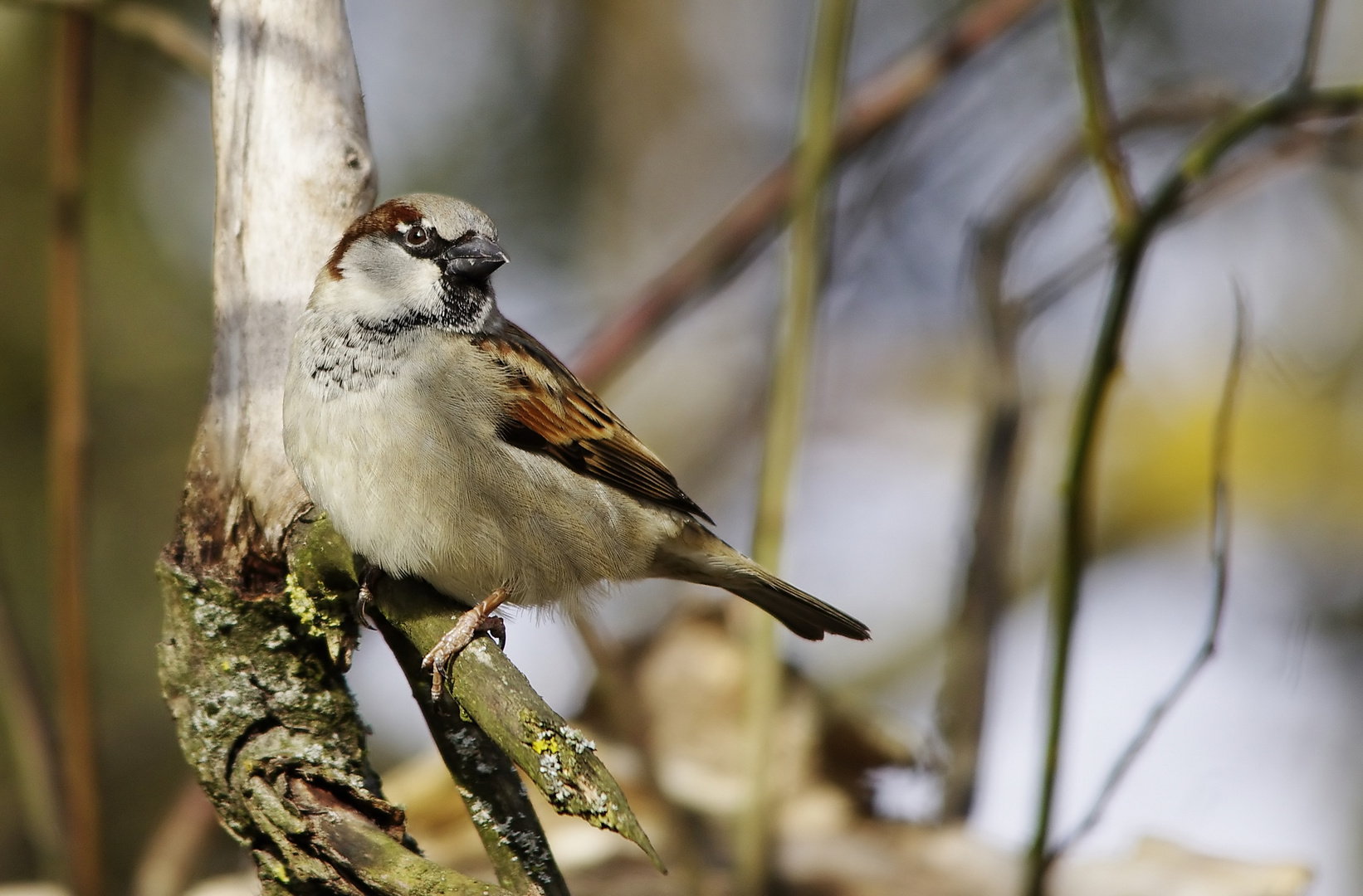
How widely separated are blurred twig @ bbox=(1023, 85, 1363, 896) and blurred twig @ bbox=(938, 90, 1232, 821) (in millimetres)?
748

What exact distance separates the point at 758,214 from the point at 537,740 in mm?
2441

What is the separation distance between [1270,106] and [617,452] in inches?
68.2

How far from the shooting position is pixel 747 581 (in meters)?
3.23

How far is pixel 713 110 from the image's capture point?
328 inches

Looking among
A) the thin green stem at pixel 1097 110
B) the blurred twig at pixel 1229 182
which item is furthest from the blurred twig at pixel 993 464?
the thin green stem at pixel 1097 110

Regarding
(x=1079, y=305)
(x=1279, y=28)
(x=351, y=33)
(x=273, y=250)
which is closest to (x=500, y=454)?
(x=273, y=250)

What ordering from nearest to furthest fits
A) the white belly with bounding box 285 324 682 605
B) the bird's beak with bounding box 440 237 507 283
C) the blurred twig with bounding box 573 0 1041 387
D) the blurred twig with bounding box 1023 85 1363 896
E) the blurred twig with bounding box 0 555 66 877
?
the white belly with bounding box 285 324 682 605 < the blurred twig with bounding box 1023 85 1363 896 < the bird's beak with bounding box 440 237 507 283 < the blurred twig with bounding box 0 555 66 877 < the blurred twig with bounding box 573 0 1041 387

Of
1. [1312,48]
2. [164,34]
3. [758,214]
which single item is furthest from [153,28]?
[1312,48]

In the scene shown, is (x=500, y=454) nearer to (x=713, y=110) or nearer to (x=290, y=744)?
(x=290, y=744)

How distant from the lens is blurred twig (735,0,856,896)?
3229mm

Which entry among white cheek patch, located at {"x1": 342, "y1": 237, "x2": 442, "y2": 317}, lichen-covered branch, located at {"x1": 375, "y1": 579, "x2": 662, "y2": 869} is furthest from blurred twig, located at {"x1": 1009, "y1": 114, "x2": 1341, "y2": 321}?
lichen-covered branch, located at {"x1": 375, "y1": 579, "x2": 662, "y2": 869}

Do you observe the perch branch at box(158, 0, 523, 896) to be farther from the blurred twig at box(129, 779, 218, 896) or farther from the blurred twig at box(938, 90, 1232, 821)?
the blurred twig at box(938, 90, 1232, 821)

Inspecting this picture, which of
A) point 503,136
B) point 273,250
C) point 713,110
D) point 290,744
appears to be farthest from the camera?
point 713,110

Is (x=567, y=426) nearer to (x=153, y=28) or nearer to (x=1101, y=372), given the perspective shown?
(x=1101, y=372)
